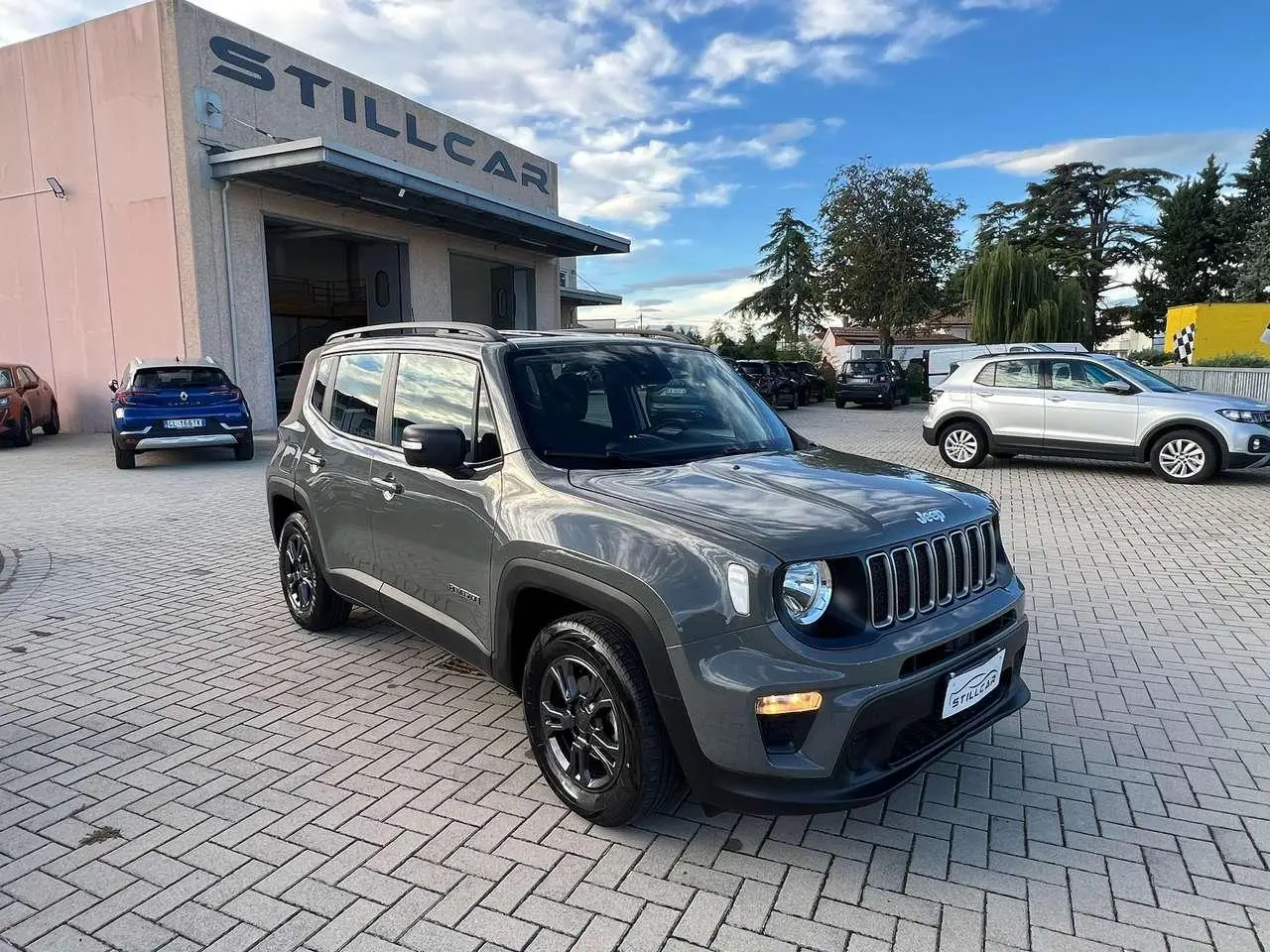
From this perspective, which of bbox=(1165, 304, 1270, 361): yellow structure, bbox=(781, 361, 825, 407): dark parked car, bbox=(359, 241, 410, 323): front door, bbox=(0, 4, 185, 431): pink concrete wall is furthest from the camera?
bbox=(781, 361, 825, 407): dark parked car

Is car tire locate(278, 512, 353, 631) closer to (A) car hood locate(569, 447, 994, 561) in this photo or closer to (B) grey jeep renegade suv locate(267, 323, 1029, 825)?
(B) grey jeep renegade suv locate(267, 323, 1029, 825)

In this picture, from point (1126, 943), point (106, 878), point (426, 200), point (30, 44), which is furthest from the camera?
point (426, 200)

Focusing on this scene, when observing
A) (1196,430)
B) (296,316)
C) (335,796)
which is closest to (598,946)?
(335,796)

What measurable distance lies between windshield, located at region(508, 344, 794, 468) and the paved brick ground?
140 cm

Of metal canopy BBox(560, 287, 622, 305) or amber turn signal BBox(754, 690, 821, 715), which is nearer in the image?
amber turn signal BBox(754, 690, 821, 715)

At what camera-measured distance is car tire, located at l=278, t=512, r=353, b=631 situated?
4.93 meters

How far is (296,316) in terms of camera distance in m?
26.8

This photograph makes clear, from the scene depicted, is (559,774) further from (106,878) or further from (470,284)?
(470,284)

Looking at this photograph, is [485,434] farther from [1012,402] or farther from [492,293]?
[492,293]

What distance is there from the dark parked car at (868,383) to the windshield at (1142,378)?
58.0 feet

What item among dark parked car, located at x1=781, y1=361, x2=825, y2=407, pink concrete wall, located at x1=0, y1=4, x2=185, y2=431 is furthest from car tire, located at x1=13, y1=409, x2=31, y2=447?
dark parked car, located at x1=781, y1=361, x2=825, y2=407

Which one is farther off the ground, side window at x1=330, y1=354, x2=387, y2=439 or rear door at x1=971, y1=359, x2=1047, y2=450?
side window at x1=330, y1=354, x2=387, y2=439

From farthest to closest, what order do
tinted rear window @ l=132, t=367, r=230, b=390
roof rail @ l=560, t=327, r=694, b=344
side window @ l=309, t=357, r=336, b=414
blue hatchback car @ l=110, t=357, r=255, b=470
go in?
tinted rear window @ l=132, t=367, r=230, b=390 < blue hatchback car @ l=110, t=357, r=255, b=470 < side window @ l=309, t=357, r=336, b=414 < roof rail @ l=560, t=327, r=694, b=344

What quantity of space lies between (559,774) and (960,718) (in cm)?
146
